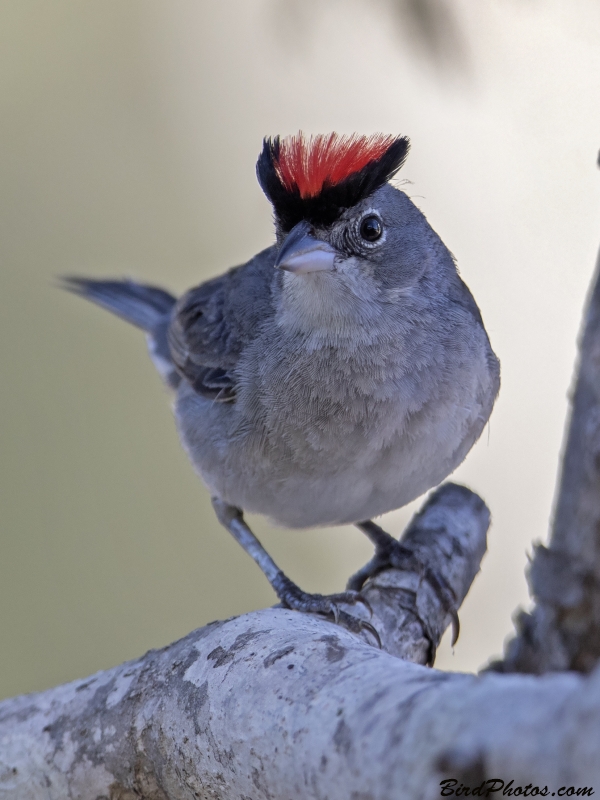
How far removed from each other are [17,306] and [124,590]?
8.36 ft

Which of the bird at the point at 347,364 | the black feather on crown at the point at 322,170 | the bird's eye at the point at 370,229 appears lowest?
the bird at the point at 347,364

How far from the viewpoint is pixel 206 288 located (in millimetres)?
4719

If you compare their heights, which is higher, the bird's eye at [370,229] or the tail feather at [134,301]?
the tail feather at [134,301]

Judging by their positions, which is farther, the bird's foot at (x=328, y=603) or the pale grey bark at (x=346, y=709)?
the bird's foot at (x=328, y=603)

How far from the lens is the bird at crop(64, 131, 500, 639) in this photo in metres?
3.24

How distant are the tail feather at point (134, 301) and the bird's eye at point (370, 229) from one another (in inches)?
87.0

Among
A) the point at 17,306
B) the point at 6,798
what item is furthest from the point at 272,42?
the point at 17,306

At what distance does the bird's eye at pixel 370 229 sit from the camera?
10.9 feet

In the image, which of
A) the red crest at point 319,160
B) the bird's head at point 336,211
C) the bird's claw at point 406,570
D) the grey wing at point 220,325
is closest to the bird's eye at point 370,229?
the bird's head at point 336,211

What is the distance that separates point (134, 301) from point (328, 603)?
2922mm

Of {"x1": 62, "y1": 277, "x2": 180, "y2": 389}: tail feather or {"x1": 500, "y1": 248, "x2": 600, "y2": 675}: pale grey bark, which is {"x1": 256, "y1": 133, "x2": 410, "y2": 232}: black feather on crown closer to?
{"x1": 500, "y1": 248, "x2": 600, "y2": 675}: pale grey bark

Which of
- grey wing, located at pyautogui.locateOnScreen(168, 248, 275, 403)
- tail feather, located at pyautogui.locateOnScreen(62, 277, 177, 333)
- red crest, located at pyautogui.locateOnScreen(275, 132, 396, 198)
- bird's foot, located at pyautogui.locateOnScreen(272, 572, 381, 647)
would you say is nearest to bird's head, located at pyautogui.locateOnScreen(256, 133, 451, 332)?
red crest, located at pyautogui.locateOnScreen(275, 132, 396, 198)

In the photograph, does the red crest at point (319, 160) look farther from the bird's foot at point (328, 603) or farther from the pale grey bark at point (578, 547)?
the pale grey bark at point (578, 547)

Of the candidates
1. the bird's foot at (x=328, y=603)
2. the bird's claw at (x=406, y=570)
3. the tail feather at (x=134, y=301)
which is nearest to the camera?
the bird's foot at (x=328, y=603)
